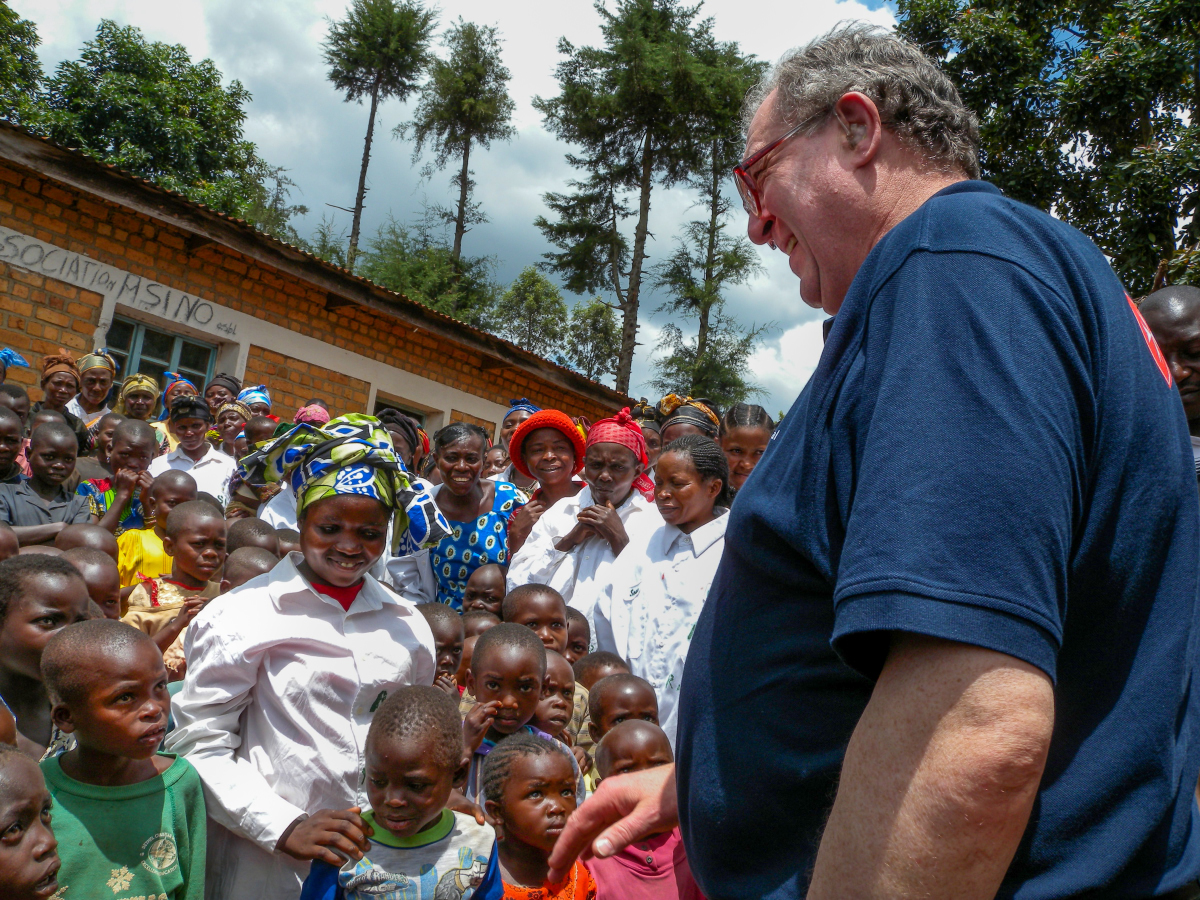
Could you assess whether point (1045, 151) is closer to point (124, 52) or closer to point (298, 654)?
point (298, 654)

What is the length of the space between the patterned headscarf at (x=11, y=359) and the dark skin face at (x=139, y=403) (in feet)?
4.24

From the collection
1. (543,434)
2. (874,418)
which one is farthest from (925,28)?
(874,418)

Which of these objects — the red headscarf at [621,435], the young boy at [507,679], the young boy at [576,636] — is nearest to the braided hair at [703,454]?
the red headscarf at [621,435]

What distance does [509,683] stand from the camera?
3.22 metres

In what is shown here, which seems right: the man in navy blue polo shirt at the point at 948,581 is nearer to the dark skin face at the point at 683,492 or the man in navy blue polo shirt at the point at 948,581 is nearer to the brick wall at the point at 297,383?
the dark skin face at the point at 683,492

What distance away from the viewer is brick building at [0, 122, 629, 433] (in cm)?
855

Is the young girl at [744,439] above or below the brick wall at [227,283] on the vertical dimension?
below

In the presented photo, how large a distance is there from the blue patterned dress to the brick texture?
5.66m

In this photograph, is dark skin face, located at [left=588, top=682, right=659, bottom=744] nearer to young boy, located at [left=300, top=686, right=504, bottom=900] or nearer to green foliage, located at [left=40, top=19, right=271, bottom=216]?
young boy, located at [left=300, top=686, right=504, bottom=900]

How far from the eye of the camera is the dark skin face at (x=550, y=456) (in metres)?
5.43

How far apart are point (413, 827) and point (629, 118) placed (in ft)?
66.8

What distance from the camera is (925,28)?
11352 millimetres

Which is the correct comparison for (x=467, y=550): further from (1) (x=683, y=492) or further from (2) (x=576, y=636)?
(1) (x=683, y=492)

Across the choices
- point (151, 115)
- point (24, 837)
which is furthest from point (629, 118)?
point (24, 837)
